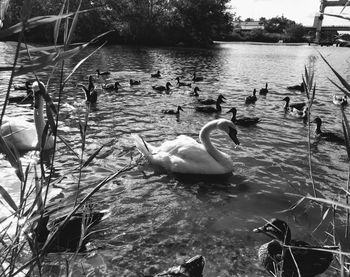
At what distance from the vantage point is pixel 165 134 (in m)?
10.3

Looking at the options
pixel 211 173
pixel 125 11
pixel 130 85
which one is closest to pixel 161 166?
pixel 211 173

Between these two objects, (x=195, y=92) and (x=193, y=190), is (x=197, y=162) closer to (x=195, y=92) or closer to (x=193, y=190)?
(x=193, y=190)

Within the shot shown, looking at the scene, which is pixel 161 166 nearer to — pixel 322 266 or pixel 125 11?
pixel 322 266

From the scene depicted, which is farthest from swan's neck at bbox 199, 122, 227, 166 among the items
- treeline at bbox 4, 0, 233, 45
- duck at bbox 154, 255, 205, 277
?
treeline at bbox 4, 0, 233, 45

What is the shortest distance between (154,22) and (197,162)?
55504mm

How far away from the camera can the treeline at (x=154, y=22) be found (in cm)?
5800

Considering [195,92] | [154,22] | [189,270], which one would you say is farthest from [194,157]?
[154,22]

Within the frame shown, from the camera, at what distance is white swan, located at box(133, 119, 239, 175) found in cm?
722

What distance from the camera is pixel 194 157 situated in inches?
287

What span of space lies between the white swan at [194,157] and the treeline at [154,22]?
173 feet

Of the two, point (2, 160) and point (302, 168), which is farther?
point (302, 168)

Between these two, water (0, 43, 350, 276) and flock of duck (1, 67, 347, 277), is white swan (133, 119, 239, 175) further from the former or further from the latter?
water (0, 43, 350, 276)

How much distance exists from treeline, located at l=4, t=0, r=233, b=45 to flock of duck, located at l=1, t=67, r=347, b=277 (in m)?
46.1

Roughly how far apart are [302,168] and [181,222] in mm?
3740
